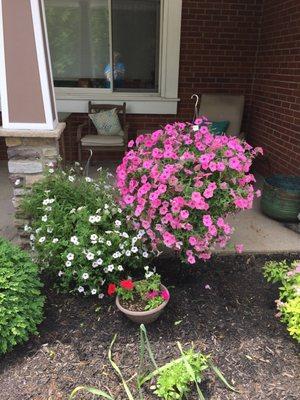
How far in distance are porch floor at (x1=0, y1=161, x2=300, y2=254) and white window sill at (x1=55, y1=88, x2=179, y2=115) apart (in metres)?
1.52

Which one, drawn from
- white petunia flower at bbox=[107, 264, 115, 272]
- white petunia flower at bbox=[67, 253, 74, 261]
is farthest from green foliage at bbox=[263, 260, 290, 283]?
white petunia flower at bbox=[67, 253, 74, 261]

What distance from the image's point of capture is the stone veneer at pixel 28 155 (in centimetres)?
237

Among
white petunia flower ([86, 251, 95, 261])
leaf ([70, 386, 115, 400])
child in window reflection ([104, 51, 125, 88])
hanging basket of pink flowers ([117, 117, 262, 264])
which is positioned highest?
child in window reflection ([104, 51, 125, 88])

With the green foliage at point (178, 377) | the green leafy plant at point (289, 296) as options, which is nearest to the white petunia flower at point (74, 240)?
the green foliage at point (178, 377)

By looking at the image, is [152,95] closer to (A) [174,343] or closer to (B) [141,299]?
(B) [141,299]

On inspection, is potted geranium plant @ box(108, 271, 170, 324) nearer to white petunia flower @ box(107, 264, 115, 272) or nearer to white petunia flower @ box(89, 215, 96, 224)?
white petunia flower @ box(107, 264, 115, 272)

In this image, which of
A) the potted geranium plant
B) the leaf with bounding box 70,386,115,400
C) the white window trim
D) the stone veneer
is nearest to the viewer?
the leaf with bounding box 70,386,115,400

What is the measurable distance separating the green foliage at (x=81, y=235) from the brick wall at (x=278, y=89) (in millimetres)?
2014

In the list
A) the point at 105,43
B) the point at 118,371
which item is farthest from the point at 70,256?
the point at 105,43

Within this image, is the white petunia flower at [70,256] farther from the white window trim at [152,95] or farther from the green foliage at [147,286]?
the white window trim at [152,95]

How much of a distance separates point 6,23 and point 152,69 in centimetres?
256

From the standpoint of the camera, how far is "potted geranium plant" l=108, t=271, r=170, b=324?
6.18ft

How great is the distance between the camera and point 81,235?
2064mm

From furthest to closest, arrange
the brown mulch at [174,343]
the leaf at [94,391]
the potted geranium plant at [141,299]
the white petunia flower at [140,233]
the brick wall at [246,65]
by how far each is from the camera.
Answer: the brick wall at [246,65] < the white petunia flower at [140,233] < the potted geranium plant at [141,299] < the brown mulch at [174,343] < the leaf at [94,391]
